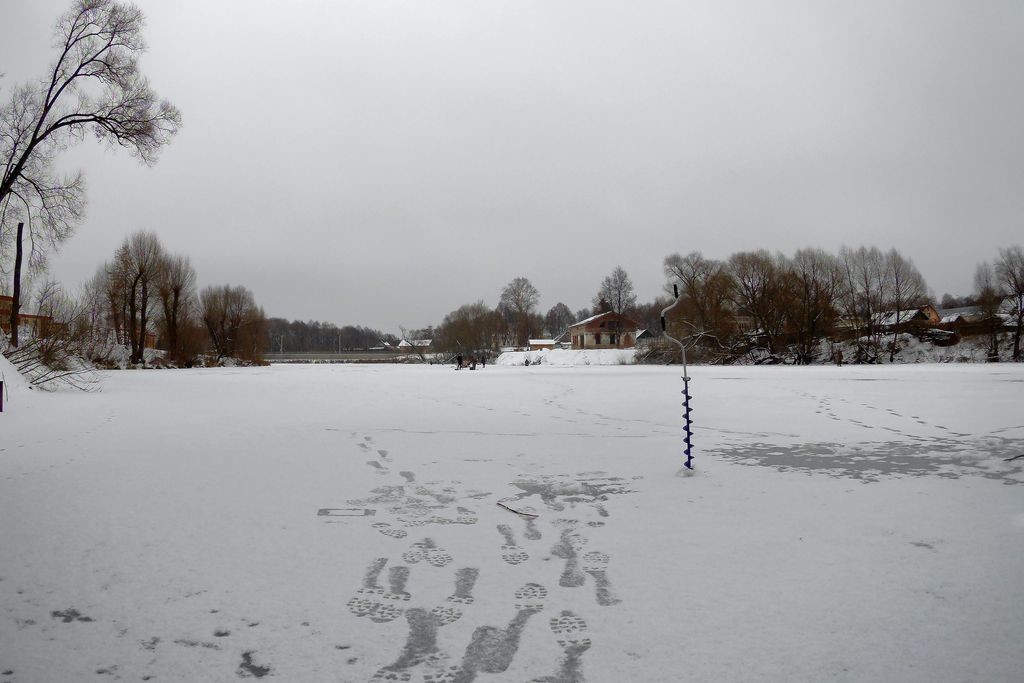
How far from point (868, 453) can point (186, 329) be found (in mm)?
55410

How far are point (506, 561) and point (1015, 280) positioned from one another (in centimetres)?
6148

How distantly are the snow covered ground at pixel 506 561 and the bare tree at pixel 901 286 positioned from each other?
178 ft

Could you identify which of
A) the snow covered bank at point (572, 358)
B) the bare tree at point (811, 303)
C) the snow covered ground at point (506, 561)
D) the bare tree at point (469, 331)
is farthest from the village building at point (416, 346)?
the snow covered ground at point (506, 561)

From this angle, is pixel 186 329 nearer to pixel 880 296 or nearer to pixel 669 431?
pixel 669 431

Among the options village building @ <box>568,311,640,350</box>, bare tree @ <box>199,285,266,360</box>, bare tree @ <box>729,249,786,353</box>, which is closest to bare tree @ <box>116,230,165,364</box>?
bare tree @ <box>199,285,266,360</box>

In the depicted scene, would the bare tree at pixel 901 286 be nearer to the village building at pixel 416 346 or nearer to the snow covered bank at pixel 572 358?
the snow covered bank at pixel 572 358

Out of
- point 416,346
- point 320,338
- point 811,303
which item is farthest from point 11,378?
point 320,338

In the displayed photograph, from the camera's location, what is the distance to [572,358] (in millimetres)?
66938

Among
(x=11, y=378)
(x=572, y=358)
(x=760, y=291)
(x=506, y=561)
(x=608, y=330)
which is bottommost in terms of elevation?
(x=506, y=561)

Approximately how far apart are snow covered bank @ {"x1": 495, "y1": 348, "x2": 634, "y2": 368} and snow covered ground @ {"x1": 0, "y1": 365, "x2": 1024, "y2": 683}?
51.7 metres

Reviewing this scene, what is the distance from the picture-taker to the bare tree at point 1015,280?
155ft

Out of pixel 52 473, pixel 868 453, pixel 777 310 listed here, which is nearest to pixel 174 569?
pixel 52 473

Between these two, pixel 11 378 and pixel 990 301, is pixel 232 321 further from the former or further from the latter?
pixel 990 301

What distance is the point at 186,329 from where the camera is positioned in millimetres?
53062
